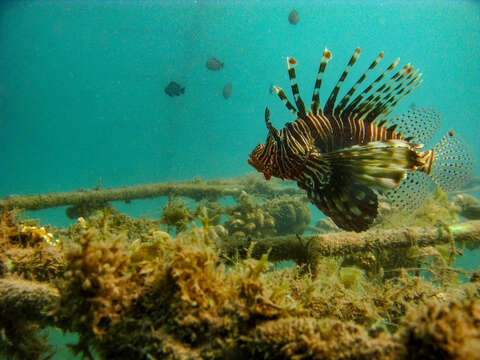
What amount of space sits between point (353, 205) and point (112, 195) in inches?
225

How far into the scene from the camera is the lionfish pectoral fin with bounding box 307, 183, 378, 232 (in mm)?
2180

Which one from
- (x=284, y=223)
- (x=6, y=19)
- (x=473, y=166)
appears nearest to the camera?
(x=473, y=166)

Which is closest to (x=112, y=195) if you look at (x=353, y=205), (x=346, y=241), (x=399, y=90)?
(x=346, y=241)

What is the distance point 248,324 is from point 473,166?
3.60 meters

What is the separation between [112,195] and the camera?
232 inches

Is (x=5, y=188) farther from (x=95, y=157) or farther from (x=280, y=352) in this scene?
(x=280, y=352)

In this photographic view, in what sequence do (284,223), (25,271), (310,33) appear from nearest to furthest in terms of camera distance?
(25,271), (284,223), (310,33)

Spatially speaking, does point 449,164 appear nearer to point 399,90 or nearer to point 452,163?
point 452,163

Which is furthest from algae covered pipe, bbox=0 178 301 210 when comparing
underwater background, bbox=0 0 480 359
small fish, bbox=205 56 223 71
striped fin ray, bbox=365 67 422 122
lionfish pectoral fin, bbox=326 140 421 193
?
underwater background, bbox=0 0 480 359

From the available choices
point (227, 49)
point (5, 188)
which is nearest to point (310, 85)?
point (227, 49)

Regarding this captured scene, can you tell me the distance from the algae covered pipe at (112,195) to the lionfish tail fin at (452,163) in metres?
4.93

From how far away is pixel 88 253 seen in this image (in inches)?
42.9

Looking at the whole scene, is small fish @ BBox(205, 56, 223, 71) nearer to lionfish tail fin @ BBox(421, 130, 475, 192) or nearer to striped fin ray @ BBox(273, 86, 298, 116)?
striped fin ray @ BBox(273, 86, 298, 116)

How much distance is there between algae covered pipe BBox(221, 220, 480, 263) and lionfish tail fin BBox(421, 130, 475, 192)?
22.1 inches
